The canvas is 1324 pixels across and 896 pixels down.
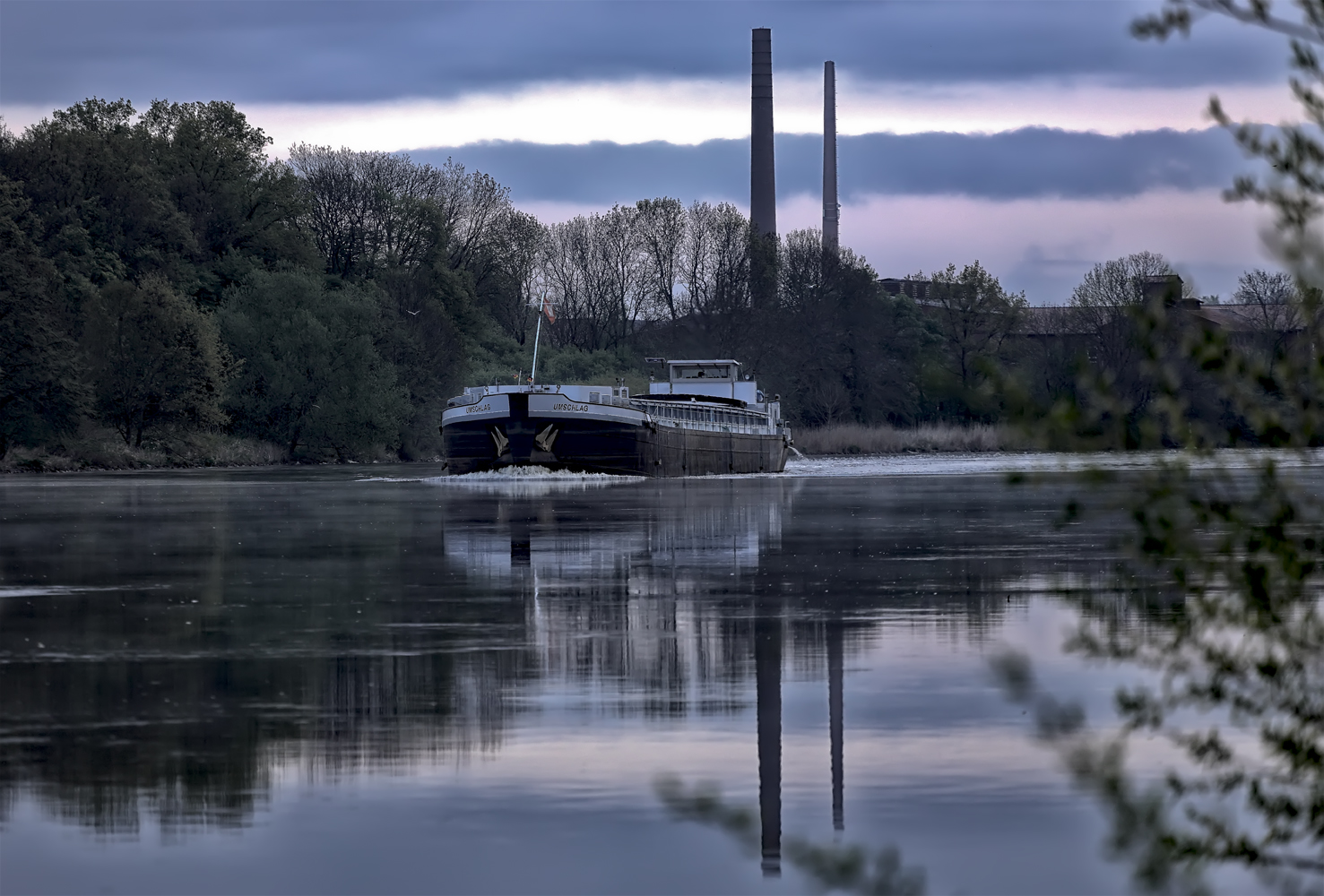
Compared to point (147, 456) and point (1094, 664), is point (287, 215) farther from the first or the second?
point (1094, 664)

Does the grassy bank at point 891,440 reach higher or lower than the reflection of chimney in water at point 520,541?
higher

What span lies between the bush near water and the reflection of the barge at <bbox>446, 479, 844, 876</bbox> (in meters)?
30.8

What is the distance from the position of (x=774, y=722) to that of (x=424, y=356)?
299 feet

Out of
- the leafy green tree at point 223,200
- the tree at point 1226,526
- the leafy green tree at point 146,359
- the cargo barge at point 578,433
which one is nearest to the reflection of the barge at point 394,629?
the tree at point 1226,526

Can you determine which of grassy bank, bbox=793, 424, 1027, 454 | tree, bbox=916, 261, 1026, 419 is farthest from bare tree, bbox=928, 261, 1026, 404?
grassy bank, bbox=793, 424, 1027, 454

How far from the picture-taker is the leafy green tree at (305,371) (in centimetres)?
8950

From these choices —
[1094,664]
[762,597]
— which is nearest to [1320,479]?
[762,597]

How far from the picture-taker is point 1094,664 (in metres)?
13.1

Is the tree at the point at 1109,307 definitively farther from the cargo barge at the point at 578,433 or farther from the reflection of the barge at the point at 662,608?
the reflection of the barge at the point at 662,608

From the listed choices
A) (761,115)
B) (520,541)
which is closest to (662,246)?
(761,115)

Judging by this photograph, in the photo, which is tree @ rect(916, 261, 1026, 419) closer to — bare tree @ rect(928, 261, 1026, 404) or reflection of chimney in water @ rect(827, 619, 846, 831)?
bare tree @ rect(928, 261, 1026, 404)

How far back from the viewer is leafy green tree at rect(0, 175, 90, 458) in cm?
7031

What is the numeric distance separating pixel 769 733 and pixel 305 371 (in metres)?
81.8

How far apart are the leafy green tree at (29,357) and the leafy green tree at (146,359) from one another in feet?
18.9
